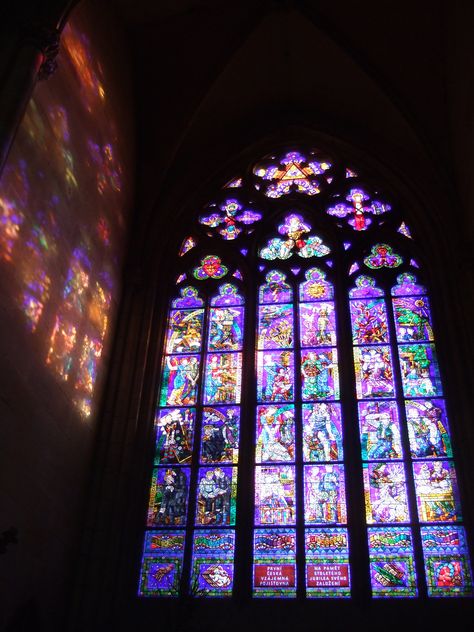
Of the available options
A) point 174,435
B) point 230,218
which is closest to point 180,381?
point 174,435

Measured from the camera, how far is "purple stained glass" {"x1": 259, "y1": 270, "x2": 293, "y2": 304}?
35.3 ft

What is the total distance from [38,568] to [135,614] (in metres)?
1.34

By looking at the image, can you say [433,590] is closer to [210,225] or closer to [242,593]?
[242,593]

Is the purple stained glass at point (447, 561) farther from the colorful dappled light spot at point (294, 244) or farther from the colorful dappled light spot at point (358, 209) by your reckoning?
the colorful dappled light spot at point (358, 209)

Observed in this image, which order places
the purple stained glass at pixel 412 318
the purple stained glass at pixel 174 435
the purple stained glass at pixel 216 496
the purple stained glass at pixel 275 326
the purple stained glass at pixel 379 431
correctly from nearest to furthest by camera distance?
1. the purple stained glass at pixel 216 496
2. the purple stained glass at pixel 379 431
3. the purple stained glass at pixel 174 435
4. the purple stained glass at pixel 412 318
5. the purple stained glass at pixel 275 326

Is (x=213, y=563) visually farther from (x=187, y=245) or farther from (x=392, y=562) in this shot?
(x=187, y=245)

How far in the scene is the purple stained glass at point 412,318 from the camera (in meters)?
10.0

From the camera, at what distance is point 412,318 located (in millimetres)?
10258

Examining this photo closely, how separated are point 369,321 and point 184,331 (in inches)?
103

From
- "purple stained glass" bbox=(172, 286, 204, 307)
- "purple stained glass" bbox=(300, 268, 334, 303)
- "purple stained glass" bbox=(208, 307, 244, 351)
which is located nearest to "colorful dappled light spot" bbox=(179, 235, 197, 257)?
"purple stained glass" bbox=(172, 286, 204, 307)

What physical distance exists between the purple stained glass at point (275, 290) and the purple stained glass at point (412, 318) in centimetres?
154

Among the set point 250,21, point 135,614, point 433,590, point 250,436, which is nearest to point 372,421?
point 250,436

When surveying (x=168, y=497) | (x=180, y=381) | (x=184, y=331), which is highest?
(x=184, y=331)

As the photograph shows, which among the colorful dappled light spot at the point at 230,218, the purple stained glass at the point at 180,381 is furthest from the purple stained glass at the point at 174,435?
the colorful dappled light spot at the point at 230,218
